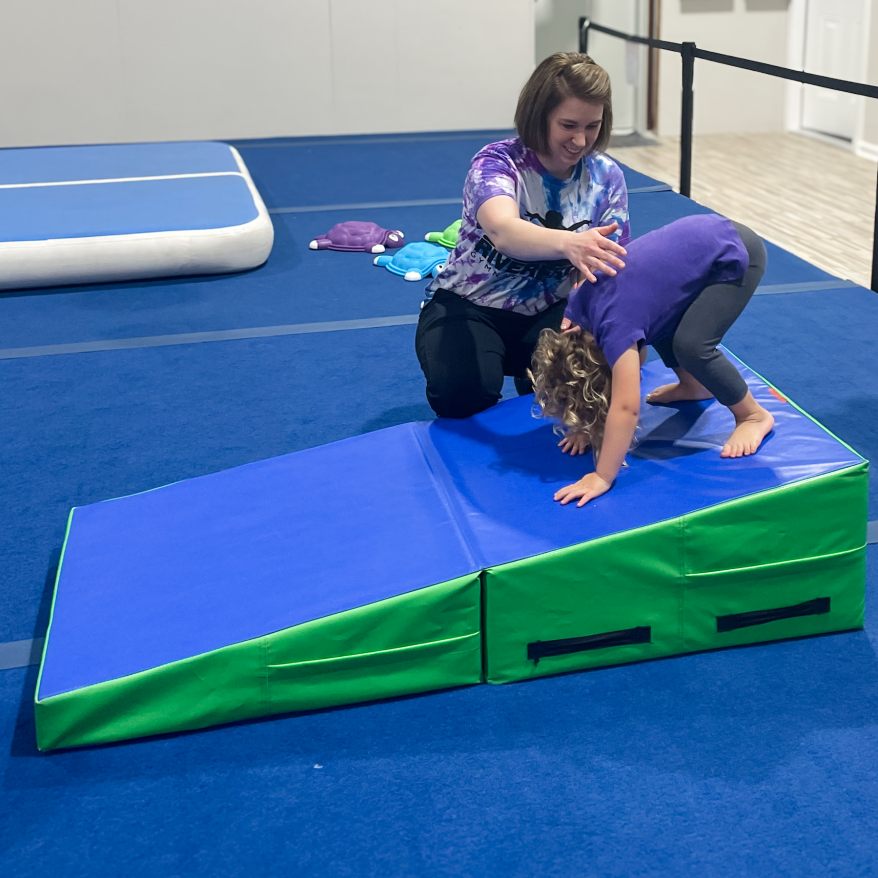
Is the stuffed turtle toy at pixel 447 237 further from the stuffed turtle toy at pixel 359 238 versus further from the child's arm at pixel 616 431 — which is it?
the child's arm at pixel 616 431

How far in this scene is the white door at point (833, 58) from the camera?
22.4 ft

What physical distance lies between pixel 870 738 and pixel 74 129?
269 inches

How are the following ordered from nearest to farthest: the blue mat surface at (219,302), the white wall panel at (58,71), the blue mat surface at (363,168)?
1. the blue mat surface at (219,302)
2. the blue mat surface at (363,168)
3. the white wall panel at (58,71)

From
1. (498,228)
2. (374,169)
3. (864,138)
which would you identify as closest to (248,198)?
(374,169)

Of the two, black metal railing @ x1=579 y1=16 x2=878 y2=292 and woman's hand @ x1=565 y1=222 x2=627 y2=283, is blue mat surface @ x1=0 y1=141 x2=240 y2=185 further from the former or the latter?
woman's hand @ x1=565 y1=222 x2=627 y2=283

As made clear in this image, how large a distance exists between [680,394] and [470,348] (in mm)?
496

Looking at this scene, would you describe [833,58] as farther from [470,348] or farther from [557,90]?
[557,90]

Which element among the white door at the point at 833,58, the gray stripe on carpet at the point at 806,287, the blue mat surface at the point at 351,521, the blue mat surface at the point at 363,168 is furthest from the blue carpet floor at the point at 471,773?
the white door at the point at 833,58

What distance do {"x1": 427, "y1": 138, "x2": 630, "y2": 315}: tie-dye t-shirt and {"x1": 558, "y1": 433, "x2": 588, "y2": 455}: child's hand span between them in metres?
0.42

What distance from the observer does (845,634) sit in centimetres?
202

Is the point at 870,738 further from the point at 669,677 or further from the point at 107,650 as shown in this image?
the point at 107,650

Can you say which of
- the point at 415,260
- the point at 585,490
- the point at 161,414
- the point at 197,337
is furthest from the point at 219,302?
the point at 585,490

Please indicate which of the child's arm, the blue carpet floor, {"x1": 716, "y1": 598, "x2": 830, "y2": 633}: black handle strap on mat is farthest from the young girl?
the blue carpet floor

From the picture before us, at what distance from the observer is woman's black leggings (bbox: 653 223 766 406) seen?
209cm
